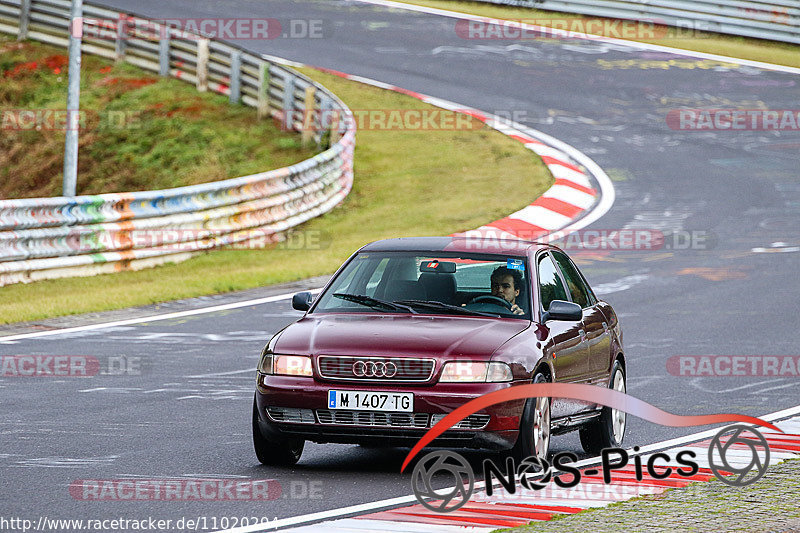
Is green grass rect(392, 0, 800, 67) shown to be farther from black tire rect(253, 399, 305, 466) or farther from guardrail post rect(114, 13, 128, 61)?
black tire rect(253, 399, 305, 466)

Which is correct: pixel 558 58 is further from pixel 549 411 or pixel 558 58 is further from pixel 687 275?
pixel 549 411

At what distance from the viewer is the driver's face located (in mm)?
8841

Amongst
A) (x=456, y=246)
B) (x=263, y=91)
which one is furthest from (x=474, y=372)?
(x=263, y=91)

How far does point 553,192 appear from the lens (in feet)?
76.7

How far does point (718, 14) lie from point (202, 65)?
14527mm

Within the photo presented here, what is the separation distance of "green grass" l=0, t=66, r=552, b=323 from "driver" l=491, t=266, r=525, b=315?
7254 mm

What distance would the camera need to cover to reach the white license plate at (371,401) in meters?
7.78

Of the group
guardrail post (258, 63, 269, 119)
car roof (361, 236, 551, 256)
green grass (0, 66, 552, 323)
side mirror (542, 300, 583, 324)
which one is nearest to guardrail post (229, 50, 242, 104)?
guardrail post (258, 63, 269, 119)

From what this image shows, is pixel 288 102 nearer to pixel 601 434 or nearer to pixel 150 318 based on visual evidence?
pixel 150 318

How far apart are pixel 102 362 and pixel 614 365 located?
16.0ft

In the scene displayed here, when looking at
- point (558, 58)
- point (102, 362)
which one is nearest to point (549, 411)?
point (102, 362)

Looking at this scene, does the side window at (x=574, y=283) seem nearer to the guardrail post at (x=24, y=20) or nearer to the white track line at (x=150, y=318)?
the white track line at (x=150, y=318)

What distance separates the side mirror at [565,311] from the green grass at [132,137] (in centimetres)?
1865

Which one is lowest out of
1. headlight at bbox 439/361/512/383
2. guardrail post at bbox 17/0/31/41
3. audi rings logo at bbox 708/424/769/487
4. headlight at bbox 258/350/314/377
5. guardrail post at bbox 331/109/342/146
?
guardrail post at bbox 331/109/342/146
